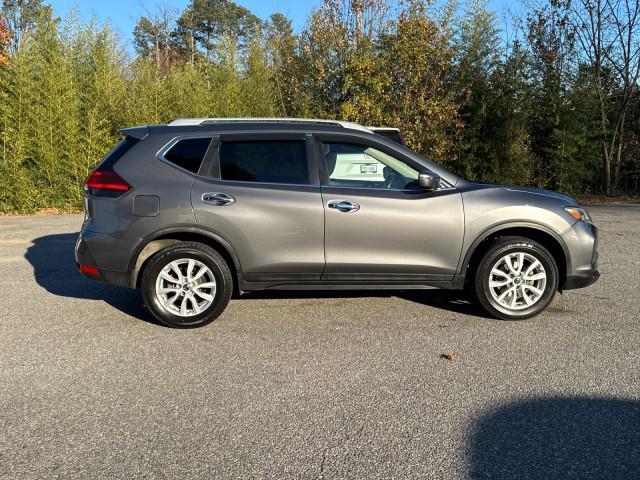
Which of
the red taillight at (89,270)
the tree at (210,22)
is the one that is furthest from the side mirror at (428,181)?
the tree at (210,22)

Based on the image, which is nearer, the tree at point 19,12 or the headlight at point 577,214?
the headlight at point 577,214

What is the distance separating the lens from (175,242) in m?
4.97

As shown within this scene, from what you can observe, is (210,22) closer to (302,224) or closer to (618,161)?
(618,161)

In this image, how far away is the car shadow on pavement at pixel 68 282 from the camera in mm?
5820

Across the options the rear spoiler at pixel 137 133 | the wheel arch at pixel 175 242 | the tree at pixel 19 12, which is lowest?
the wheel arch at pixel 175 242

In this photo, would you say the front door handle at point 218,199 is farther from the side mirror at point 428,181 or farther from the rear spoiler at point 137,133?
the side mirror at point 428,181

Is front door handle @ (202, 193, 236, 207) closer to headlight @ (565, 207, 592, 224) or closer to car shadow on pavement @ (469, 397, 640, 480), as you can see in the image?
car shadow on pavement @ (469, 397, 640, 480)

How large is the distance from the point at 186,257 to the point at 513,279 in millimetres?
2926

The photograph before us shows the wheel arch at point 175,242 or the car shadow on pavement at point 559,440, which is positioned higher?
the wheel arch at point 175,242

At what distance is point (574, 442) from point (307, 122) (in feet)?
11.8

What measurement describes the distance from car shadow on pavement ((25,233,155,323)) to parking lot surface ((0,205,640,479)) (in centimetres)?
7

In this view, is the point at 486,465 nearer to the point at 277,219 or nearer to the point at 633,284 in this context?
the point at 277,219

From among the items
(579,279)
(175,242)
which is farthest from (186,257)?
(579,279)

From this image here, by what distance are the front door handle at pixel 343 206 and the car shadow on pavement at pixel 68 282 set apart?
6.55 ft
